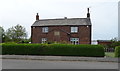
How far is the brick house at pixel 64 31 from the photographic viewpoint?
39.5 meters

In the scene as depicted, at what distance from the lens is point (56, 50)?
2092cm

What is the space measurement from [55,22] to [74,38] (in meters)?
6.30

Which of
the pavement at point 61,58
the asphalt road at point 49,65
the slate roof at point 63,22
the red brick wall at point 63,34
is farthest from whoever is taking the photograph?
the slate roof at point 63,22

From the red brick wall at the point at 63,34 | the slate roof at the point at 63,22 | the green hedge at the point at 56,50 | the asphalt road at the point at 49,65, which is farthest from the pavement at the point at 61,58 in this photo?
the slate roof at the point at 63,22

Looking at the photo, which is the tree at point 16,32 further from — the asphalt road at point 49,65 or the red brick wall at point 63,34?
the asphalt road at point 49,65

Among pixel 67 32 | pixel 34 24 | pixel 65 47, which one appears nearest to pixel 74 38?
pixel 67 32

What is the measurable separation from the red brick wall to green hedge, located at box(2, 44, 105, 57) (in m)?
18.7

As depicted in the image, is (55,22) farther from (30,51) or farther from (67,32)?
(30,51)

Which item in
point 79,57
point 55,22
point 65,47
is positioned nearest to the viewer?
point 79,57

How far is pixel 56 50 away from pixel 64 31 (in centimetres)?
1979

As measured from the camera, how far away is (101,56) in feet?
66.5

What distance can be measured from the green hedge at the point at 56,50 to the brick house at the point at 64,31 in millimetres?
18102

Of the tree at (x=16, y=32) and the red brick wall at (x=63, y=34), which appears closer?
the red brick wall at (x=63, y=34)

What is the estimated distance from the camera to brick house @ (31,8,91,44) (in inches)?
1555
